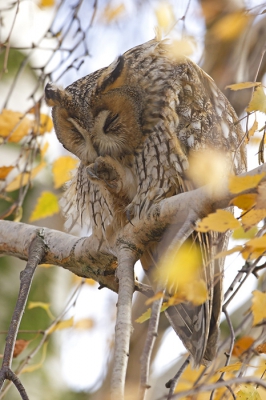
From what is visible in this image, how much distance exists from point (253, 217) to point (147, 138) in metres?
0.87

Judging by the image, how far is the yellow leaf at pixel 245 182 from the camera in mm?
1228

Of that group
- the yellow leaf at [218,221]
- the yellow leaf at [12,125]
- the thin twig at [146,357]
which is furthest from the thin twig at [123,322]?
the yellow leaf at [12,125]

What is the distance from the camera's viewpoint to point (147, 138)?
2088mm

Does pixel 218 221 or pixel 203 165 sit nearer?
pixel 218 221

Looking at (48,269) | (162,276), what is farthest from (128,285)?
(48,269)

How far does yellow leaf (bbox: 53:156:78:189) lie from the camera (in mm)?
2767

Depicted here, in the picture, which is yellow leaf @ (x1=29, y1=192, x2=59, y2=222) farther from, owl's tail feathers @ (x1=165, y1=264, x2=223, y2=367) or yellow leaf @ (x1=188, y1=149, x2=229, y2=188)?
yellow leaf @ (x1=188, y1=149, x2=229, y2=188)

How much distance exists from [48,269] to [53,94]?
1.81 metres

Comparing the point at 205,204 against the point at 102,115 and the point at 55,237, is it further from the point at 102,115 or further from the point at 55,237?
the point at 55,237

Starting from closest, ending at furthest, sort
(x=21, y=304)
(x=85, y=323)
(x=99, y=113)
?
(x=21, y=304)
(x=99, y=113)
(x=85, y=323)

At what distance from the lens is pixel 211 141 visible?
212 cm

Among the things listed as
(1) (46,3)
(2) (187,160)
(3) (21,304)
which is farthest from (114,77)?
(1) (46,3)

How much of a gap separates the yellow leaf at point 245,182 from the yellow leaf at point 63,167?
1.56 metres

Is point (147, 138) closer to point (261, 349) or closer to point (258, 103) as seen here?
point (258, 103)
